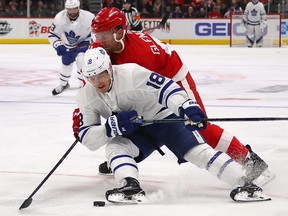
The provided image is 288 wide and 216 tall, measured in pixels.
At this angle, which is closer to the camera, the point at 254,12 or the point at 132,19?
the point at 132,19

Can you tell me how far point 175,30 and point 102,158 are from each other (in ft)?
40.2

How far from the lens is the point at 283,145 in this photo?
4.75 metres

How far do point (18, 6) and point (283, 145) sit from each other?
42.5 feet

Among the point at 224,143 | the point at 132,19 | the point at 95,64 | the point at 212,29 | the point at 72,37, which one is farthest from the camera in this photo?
the point at 212,29

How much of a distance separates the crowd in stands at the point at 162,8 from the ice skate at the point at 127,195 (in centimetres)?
1331

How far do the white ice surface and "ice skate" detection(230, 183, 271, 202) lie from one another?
4cm

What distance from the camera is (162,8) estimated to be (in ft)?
55.6

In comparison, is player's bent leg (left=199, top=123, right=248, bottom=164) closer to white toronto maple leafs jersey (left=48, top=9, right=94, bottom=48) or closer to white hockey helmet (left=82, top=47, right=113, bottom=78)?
white hockey helmet (left=82, top=47, right=113, bottom=78)

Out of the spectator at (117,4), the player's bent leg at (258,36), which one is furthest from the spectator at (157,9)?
the player's bent leg at (258,36)

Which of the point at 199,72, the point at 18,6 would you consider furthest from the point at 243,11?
the point at 199,72

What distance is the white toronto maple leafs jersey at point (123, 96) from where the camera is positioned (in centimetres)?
336

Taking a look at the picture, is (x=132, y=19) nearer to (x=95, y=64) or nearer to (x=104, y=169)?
(x=104, y=169)

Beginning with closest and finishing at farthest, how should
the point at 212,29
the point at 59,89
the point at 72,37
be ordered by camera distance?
the point at 59,89 → the point at 72,37 → the point at 212,29

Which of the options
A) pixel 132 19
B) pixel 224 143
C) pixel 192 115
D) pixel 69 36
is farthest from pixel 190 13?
pixel 192 115
